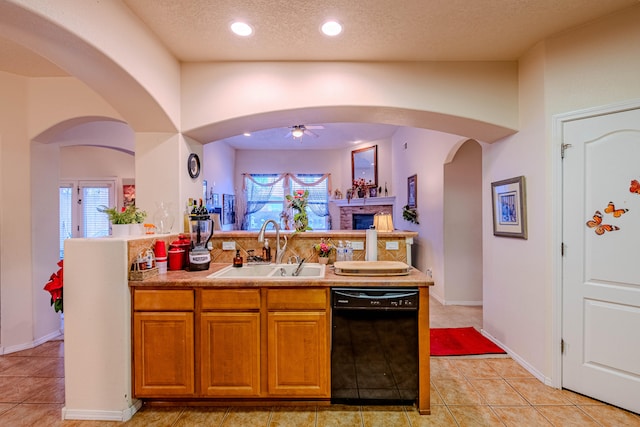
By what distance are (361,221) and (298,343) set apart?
552 centimetres

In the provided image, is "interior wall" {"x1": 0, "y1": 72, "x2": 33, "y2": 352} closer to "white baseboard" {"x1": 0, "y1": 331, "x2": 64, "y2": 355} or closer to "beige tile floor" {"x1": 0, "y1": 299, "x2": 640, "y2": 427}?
"white baseboard" {"x1": 0, "y1": 331, "x2": 64, "y2": 355}

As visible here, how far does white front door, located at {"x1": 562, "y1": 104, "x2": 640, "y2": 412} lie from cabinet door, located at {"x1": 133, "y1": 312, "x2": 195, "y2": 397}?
118 inches

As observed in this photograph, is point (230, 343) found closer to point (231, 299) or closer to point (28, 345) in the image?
point (231, 299)

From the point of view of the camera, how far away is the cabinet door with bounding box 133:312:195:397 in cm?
218

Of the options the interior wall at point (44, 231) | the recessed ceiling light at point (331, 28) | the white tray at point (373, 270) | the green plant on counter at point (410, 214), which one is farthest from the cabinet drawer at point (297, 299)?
the green plant on counter at point (410, 214)

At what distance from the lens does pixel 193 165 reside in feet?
10.3

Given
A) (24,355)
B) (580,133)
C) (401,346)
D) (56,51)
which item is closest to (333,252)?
(401,346)

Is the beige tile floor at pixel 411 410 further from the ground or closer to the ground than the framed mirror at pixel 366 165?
closer to the ground

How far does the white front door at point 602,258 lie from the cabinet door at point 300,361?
2.03m

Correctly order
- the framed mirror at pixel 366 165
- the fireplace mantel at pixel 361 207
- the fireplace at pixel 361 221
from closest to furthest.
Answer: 1. the fireplace mantel at pixel 361 207
2. the framed mirror at pixel 366 165
3. the fireplace at pixel 361 221

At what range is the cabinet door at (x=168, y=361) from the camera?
218 centimetres

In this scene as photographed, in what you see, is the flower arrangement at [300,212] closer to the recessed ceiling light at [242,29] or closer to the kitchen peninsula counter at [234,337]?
the kitchen peninsula counter at [234,337]

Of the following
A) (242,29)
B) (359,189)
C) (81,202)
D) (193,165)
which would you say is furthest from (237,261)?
(81,202)

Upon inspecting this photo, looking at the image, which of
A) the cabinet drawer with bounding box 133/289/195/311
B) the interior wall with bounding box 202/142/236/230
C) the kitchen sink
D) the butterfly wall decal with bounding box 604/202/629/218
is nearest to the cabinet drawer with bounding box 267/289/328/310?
the kitchen sink
